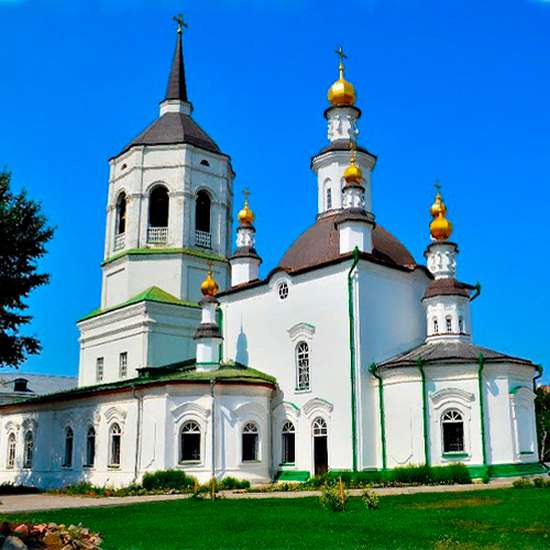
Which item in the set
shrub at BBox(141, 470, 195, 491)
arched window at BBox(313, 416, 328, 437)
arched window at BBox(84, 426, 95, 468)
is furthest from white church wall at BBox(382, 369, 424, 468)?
arched window at BBox(84, 426, 95, 468)

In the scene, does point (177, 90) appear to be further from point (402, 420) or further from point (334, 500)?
point (334, 500)

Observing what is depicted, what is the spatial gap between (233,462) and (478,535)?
46.6ft

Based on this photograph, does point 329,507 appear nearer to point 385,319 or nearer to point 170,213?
point 385,319

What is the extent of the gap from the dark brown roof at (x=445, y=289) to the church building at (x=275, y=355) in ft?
0.20

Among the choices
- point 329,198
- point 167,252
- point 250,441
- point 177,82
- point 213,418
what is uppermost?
point 177,82

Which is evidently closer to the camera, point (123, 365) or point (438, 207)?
point (438, 207)

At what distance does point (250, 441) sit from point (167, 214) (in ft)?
39.5

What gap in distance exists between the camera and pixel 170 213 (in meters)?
32.5

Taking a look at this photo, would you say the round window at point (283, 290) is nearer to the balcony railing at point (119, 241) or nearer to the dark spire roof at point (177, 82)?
the balcony railing at point (119, 241)

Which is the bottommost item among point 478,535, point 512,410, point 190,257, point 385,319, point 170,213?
point 478,535

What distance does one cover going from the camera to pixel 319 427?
24.6 meters

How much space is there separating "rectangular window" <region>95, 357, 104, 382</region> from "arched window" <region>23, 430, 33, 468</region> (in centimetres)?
361

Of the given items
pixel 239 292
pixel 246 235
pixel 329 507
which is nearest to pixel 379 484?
pixel 329 507

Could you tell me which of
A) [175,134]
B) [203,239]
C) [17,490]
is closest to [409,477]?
[17,490]
